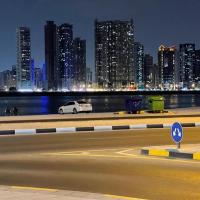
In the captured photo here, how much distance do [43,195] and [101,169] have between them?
4.00 metres

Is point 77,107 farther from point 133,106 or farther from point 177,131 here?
point 177,131

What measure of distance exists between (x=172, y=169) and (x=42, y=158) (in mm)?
4250

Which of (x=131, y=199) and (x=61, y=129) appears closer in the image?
(x=131, y=199)

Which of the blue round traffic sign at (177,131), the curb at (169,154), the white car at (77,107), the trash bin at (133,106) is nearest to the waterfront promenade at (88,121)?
the trash bin at (133,106)

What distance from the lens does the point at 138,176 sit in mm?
13062

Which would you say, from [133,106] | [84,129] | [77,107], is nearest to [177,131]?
[84,129]

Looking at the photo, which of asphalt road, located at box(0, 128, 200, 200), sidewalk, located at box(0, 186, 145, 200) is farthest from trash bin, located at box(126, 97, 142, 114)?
sidewalk, located at box(0, 186, 145, 200)

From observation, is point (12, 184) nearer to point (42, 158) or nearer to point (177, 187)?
point (177, 187)

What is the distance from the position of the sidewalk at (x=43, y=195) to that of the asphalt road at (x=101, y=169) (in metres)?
0.69

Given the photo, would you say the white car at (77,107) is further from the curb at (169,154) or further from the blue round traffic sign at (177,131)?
the blue round traffic sign at (177,131)

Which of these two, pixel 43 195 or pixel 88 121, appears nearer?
pixel 43 195

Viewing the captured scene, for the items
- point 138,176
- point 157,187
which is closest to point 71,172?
point 138,176

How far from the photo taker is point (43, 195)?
10391 millimetres

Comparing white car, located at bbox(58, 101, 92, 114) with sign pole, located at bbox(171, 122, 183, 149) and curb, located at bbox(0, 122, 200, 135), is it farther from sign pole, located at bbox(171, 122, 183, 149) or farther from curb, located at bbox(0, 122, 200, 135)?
→ sign pole, located at bbox(171, 122, 183, 149)
